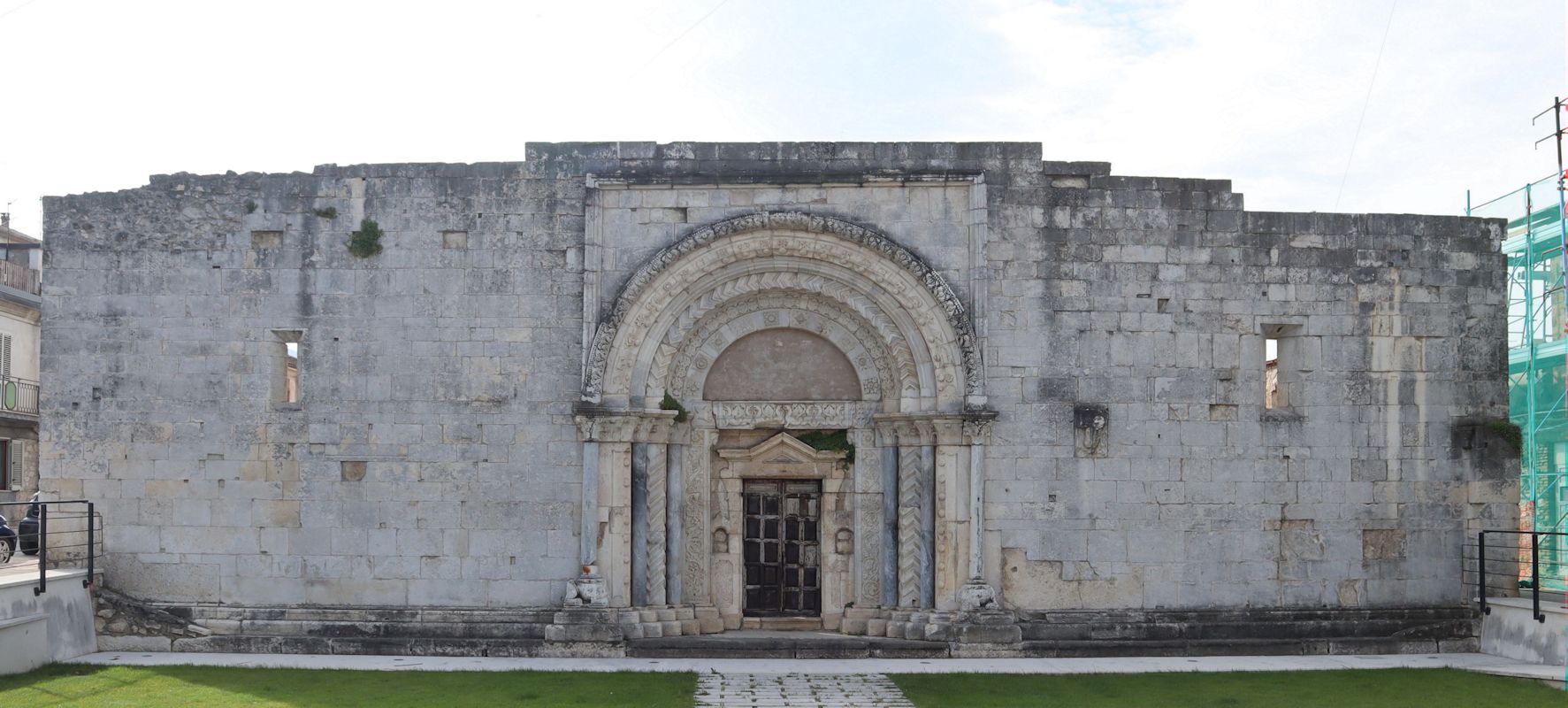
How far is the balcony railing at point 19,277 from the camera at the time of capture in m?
27.0

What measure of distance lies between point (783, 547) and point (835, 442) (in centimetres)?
130

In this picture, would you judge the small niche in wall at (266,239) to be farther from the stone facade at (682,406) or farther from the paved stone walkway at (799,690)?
the paved stone walkway at (799,690)

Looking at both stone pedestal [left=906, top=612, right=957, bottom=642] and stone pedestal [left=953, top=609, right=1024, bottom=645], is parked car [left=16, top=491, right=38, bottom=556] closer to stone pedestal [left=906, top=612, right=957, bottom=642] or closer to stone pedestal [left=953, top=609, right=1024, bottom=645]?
stone pedestal [left=906, top=612, right=957, bottom=642]

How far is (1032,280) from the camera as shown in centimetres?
1327

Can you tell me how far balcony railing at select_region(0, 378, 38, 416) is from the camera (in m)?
24.8

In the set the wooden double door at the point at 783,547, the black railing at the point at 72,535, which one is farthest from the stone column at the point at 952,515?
the black railing at the point at 72,535

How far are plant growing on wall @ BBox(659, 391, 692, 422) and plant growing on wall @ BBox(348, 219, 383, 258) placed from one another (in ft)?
11.1

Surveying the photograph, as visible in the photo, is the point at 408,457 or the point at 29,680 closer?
the point at 29,680

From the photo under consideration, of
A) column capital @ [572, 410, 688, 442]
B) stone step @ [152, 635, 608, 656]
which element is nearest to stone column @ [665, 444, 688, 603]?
column capital @ [572, 410, 688, 442]

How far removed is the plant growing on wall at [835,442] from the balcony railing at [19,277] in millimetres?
20955

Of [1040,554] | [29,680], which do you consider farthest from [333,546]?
[1040,554]

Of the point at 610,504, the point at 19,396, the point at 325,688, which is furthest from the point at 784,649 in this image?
the point at 19,396

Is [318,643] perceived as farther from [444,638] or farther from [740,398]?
[740,398]

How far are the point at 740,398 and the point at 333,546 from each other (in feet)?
14.8
